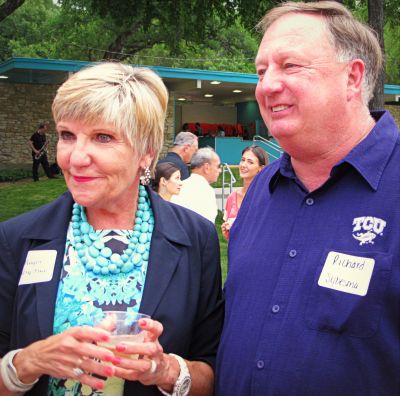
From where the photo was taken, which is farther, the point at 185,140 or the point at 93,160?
the point at 185,140

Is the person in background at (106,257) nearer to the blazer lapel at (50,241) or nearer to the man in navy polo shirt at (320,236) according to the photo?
the blazer lapel at (50,241)

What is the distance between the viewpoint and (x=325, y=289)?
82.6 inches

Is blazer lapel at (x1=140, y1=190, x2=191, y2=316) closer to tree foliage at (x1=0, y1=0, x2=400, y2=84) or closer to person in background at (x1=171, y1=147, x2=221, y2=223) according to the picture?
tree foliage at (x1=0, y1=0, x2=400, y2=84)

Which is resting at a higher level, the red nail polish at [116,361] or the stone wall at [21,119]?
the stone wall at [21,119]

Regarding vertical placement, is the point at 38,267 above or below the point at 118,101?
below

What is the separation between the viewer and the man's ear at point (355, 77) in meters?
2.32

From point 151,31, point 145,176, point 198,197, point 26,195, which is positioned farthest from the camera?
point 151,31

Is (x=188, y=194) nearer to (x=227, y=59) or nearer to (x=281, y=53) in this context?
(x=281, y=53)

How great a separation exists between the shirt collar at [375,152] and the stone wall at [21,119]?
20360 millimetres

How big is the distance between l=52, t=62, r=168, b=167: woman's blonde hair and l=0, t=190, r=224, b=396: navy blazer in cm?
40

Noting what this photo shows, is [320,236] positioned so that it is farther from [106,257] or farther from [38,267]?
[38,267]

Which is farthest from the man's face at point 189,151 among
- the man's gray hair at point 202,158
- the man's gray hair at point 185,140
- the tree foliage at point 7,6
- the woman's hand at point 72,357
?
the tree foliage at point 7,6

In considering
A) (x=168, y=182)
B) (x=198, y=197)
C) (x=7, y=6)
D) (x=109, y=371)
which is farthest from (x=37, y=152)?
(x=109, y=371)

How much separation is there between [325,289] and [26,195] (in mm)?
14687
